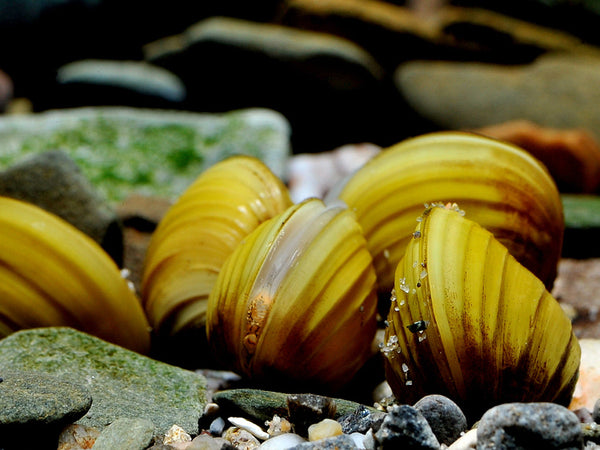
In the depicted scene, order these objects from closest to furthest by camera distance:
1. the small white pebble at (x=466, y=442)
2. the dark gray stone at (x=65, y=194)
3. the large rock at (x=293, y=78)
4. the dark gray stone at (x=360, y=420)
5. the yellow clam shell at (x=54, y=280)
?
the small white pebble at (x=466, y=442)
the dark gray stone at (x=360, y=420)
the yellow clam shell at (x=54, y=280)
the dark gray stone at (x=65, y=194)
the large rock at (x=293, y=78)

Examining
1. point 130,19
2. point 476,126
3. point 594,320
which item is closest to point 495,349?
point 594,320

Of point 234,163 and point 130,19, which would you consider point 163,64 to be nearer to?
point 130,19

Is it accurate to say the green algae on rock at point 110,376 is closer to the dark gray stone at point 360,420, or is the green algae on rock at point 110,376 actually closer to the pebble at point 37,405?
the pebble at point 37,405

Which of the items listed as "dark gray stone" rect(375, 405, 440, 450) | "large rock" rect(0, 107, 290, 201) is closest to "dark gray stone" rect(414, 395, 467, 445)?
"dark gray stone" rect(375, 405, 440, 450)

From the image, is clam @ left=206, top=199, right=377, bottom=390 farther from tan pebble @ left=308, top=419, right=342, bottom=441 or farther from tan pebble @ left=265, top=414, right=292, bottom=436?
tan pebble @ left=308, top=419, right=342, bottom=441

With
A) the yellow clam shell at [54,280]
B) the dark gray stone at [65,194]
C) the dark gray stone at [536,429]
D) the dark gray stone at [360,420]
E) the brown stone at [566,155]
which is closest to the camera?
the dark gray stone at [536,429]

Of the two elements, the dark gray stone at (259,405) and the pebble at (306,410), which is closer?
the pebble at (306,410)

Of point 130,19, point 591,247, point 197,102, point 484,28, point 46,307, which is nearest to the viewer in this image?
point 46,307

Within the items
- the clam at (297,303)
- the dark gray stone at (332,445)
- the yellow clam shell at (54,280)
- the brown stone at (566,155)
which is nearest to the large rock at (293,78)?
the brown stone at (566,155)
